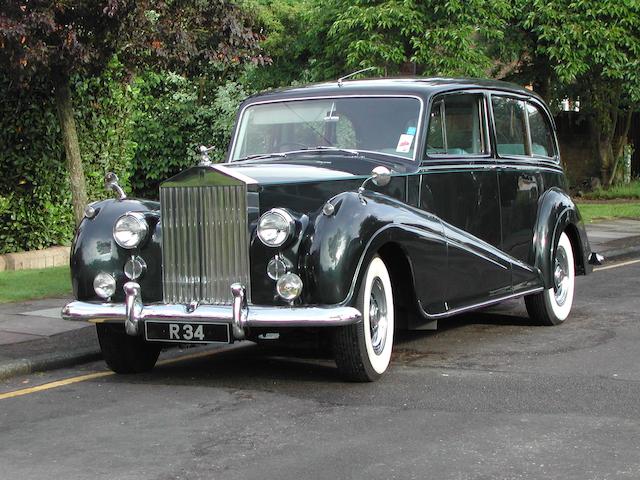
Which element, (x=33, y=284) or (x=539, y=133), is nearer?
A: (x=539, y=133)

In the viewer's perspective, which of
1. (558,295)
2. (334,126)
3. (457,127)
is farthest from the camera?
(558,295)

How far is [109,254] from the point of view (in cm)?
762

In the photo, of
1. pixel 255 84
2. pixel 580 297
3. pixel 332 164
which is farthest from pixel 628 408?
pixel 255 84

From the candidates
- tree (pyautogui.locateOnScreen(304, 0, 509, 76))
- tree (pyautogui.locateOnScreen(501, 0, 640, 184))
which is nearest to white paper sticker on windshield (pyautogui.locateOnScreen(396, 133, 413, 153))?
tree (pyautogui.locateOnScreen(304, 0, 509, 76))

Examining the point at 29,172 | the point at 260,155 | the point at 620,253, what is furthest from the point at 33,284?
the point at 620,253

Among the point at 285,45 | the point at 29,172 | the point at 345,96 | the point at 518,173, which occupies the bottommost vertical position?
the point at 518,173

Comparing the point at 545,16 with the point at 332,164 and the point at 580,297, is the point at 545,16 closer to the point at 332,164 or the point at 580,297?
the point at 580,297

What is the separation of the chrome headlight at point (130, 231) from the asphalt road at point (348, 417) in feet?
3.24

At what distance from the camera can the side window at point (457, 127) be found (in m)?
8.75

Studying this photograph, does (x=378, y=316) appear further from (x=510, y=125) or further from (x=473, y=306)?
(x=510, y=125)

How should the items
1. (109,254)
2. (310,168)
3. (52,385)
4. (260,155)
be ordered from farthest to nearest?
1. (260,155)
2. (310,168)
3. (52,385)
4. (109,254)

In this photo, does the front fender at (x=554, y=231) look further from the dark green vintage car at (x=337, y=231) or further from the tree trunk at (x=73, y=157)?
the tree trunk at (x=73, y=157)

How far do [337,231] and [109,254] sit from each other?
1.64 meters

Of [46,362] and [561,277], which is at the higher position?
[561,277]
